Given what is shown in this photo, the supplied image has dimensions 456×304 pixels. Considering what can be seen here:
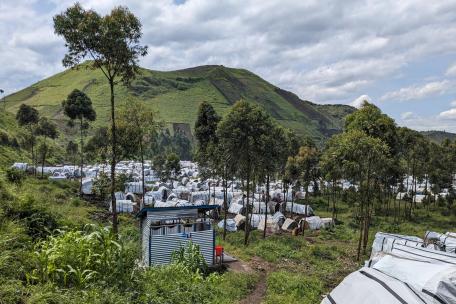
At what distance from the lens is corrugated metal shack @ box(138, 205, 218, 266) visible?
15555mm

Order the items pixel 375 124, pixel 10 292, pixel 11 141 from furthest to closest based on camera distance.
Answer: pixel 11 141
pixel 375 124
pixel 10 292

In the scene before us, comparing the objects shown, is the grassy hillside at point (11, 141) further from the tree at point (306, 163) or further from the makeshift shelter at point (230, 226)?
the tree at point (306, 163)

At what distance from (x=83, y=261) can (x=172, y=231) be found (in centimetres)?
1051

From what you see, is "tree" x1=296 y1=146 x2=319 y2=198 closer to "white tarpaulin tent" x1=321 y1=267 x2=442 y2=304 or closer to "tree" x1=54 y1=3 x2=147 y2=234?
"tree" x1=54 y1=3 x2=147 y2=234

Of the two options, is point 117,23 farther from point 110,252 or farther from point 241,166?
point 241,166

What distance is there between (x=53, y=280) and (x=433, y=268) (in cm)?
534

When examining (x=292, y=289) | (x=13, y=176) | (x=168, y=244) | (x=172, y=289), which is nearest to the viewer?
(x=172, y=289)

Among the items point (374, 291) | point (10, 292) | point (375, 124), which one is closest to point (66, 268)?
point (10, 292)

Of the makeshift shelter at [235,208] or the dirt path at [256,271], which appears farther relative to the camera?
the makeshift shelter at [235,208]

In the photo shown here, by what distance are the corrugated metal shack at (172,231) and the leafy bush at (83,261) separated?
863 cm

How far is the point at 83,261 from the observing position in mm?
6395

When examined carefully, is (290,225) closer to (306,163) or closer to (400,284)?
(306,163)

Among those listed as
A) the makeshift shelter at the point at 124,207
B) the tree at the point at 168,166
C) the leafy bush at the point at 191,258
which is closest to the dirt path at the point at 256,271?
the leafy bush at the point at 191,258

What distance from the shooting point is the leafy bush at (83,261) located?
235 inches
